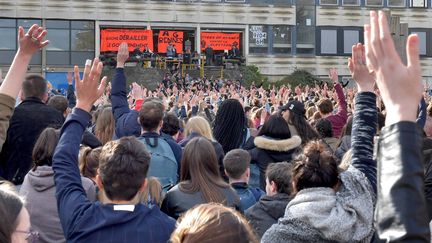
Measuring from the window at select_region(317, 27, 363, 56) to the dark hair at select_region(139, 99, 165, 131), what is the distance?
4705 cm

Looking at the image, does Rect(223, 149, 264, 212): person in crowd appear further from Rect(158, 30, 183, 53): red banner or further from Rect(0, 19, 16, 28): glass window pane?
Rect(0, 19, 16, 28): glass window pane

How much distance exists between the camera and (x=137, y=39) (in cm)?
4712

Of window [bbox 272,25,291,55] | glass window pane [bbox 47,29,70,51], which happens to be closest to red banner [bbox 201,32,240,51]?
window [bbox 272,25,291,55]

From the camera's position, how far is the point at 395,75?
226 cm

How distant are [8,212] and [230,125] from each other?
596 cm

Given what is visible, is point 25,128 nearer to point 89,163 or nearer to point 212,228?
point 89,163

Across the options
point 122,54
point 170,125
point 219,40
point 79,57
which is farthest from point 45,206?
point 219,40

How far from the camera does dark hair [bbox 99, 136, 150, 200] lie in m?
3.79

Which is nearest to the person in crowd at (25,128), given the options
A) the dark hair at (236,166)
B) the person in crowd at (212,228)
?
the dark hair at (236,166)

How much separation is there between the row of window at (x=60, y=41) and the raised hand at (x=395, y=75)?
46233mm

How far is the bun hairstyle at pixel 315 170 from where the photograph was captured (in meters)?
3.87

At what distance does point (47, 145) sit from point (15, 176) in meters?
1.12

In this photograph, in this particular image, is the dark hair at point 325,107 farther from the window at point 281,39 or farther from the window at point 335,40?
the window at point 335,40

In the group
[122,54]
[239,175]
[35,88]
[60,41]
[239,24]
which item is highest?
[239,24]
